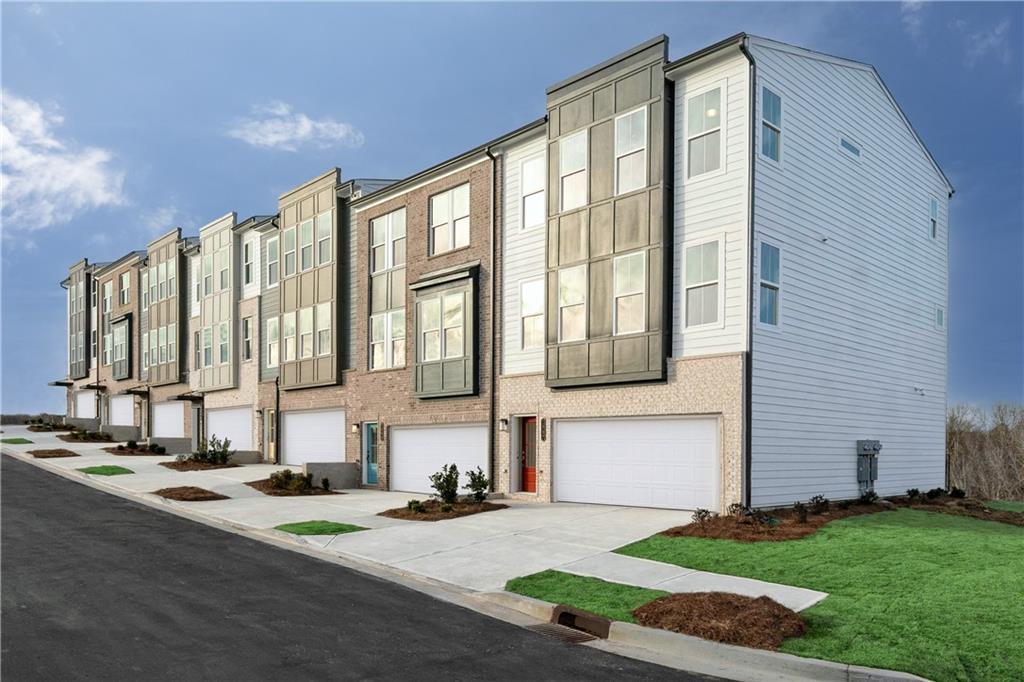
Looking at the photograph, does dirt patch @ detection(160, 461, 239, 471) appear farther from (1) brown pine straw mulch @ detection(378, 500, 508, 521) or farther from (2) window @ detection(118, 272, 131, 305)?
(2) window @ detection(118, 272, 131, 305)

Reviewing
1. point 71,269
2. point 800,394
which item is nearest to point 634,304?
point 800,394

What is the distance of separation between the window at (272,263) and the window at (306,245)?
3.09 m

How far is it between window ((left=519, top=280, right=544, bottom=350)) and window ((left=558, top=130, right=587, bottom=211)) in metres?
2.56

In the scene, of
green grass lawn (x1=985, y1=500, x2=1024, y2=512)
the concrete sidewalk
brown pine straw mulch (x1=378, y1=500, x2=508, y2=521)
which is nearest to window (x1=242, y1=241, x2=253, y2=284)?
the concrete sidewalk

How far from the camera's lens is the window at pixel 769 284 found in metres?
19.1

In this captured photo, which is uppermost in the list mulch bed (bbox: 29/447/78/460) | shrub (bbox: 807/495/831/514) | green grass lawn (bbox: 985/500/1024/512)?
shrub (bbox: 807/495/831/514)

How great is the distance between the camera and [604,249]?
71.3ft

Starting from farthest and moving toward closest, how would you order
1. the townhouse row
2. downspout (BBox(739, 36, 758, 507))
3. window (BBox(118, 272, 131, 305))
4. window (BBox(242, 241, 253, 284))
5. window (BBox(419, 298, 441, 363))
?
window (BBox(118, 272, 131, 305)), window (BBox(242, 241, 253, 284)), window (BBox(419, 298, 441, 363)), the townhouse row, downspout (BBox(739, 36, 758, 507))

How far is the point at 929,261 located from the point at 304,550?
71.7 feet

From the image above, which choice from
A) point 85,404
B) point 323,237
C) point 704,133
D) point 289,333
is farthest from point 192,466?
point 85,404

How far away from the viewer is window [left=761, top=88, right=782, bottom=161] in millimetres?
19319

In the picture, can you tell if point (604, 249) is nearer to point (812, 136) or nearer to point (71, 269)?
point (812, 136)

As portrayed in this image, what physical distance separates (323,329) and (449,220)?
28.6 feet

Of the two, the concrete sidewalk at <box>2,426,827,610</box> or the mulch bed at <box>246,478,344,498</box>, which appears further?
the mulch bed at <box>246,478,344,498</box>
